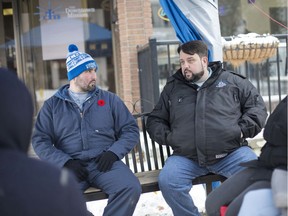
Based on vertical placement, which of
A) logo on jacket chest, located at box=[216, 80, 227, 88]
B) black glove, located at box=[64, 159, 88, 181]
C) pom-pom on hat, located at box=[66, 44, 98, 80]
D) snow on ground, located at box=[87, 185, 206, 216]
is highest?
pom-pom on hat, located at box=[66, 44, 98, 80]

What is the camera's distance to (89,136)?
3.59 m

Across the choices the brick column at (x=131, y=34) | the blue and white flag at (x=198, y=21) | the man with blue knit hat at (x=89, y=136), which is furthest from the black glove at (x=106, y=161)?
the brick column at (x=131, y=34)

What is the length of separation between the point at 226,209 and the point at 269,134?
1.75 ft

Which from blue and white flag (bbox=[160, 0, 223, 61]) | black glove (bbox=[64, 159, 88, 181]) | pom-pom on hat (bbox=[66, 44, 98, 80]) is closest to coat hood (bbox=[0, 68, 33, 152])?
black glove (bbox=[64, 159, 88, 181])

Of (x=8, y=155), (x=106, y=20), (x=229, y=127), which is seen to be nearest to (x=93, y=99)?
(x=229, y=127)

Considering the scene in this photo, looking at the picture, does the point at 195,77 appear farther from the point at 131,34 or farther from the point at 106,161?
the point at 131,34

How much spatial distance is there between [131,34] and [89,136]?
336 cm

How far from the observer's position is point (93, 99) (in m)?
3.68

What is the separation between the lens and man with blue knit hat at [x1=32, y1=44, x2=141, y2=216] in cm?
341

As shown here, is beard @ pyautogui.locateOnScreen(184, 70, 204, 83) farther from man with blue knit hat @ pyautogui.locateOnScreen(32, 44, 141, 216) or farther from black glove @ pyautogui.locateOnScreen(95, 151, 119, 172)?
black glove @ pyautogui.locateOnScreen(95, 151, 119, 172)

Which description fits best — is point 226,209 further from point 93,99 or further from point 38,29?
point 38,29

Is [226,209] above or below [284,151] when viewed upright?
below

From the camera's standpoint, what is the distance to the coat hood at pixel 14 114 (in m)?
1.46

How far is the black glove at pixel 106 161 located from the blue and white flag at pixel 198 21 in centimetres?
135
